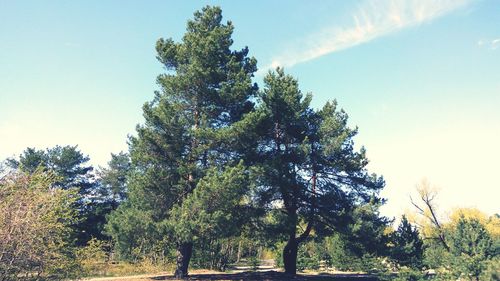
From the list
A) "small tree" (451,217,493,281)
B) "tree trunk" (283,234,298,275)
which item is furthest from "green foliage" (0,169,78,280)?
"small tree" (451,217,493,281)

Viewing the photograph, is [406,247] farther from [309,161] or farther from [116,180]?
[116,180]

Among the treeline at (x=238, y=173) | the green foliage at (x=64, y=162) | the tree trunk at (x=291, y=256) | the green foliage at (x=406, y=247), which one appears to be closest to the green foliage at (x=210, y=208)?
the treeline at (x=238, y=173)

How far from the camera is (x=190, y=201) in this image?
18.4 m

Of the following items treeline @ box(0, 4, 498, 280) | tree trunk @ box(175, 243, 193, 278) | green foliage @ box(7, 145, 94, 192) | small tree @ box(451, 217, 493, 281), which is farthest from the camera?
green foliage @ box(7, 145, 94, 192)

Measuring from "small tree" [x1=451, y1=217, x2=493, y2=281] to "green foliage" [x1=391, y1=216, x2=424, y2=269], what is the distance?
447 centimetres

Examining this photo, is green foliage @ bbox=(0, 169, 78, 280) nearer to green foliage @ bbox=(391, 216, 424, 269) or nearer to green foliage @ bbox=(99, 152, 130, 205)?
green foliage @ bbox=(391, 216, 424, 269)

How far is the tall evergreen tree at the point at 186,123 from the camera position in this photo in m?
20.7

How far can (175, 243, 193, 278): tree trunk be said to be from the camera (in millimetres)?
20656

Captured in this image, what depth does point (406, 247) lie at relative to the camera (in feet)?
84.1

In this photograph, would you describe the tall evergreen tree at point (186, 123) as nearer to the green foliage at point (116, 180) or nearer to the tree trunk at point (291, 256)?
the tree trunk at point (291, 256)

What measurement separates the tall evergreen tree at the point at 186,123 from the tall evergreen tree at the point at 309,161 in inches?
97.6

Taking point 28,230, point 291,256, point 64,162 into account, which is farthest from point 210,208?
point 64,162

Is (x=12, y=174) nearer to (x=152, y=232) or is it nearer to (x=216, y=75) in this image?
(x=152, y=232)

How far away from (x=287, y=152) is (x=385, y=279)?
993 cm
